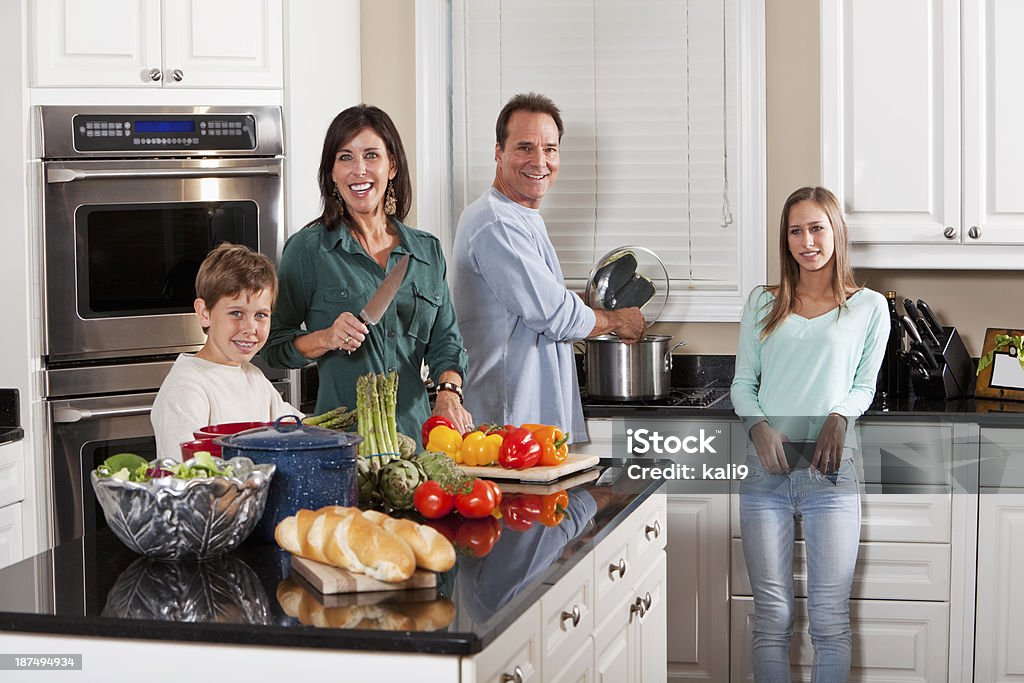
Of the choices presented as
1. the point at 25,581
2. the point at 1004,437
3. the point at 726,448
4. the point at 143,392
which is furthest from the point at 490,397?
the point at 25,581

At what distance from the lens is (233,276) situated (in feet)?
7.59

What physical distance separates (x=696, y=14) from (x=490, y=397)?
148 cm

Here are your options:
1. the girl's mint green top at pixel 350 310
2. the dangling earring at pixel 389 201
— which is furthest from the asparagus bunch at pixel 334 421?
the dangling earring at pixel 389 201

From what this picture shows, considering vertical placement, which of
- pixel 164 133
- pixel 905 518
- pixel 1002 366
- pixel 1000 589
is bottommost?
pixel 1000 589

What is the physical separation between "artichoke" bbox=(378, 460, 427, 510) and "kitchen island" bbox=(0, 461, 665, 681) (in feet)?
0.52

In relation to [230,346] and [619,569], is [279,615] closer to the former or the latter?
[619,569]

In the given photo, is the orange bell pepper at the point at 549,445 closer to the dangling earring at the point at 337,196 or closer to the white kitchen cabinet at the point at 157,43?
the dangling earring at the point at 337,196

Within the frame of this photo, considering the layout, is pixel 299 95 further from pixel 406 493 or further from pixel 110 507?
pixel 110 507

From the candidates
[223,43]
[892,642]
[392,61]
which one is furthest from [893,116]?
[223,43]

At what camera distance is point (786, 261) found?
3203mm

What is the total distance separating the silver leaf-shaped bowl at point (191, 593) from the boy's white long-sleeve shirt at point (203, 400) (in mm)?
467

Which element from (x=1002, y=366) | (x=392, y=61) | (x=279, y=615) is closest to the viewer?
(x=279, y=615)

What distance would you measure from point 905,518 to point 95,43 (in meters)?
2.47

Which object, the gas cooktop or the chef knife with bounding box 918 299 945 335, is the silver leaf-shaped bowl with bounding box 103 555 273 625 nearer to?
the gas cooktop
